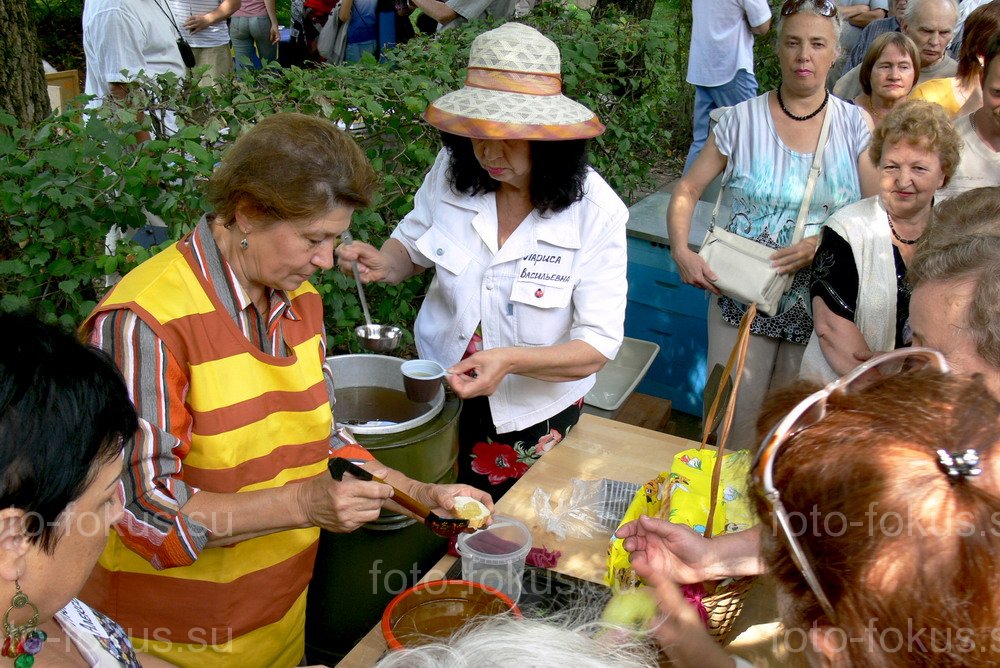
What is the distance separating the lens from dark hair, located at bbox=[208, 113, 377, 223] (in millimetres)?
1977

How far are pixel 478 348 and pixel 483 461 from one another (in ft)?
1.46

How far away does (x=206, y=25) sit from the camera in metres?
6.55

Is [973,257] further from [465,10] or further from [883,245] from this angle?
[465,10]

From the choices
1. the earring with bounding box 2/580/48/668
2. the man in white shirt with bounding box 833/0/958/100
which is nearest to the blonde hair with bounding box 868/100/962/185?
the man in white shirt with bounding box 833/0/958/100

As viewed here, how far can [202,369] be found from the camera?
189 cm

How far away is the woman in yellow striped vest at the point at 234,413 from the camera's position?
5.95ft

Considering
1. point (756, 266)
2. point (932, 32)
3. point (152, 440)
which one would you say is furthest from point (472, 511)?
point (932, 32)

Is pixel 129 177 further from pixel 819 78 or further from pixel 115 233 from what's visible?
pixel 819 78

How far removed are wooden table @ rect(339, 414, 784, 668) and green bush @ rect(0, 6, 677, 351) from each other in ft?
4.04

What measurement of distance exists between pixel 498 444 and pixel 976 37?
2.76 m

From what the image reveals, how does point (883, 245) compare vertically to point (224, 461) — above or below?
above

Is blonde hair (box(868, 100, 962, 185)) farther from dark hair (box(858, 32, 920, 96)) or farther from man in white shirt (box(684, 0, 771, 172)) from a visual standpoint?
man in white shirt (box(684, 0, 771, 172))

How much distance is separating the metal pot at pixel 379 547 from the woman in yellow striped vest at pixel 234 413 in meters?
0.25

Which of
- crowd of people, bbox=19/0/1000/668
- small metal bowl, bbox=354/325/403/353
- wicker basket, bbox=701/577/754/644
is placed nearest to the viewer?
crowd of people, bbox=19/0/1000/668
